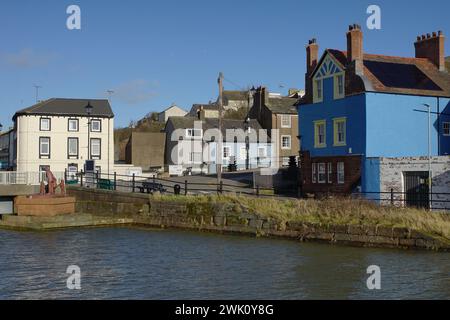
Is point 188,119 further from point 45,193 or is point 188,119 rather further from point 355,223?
point 355,223

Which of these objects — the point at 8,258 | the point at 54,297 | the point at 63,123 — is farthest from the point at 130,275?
the point at 63,123

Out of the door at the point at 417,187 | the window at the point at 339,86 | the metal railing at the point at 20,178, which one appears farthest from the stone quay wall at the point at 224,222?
the window at the point at 339,86

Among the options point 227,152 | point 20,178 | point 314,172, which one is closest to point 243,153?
point 227,152

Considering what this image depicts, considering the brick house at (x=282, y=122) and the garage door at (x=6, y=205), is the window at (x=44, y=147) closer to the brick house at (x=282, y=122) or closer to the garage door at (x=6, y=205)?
the garage door at (x=6, y=205)

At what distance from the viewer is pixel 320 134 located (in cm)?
3916

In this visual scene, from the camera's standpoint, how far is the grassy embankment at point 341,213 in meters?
21.9

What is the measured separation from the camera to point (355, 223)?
77.1 feet

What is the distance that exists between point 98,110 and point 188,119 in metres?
16.2

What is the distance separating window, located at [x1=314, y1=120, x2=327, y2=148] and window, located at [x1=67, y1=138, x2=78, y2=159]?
30.9m

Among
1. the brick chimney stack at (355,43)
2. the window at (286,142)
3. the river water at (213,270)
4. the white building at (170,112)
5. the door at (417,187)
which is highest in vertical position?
the white building at (170,112)

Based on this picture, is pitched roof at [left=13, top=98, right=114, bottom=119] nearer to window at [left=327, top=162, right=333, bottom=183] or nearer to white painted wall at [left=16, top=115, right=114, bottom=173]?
white painted wall at [left=16, top=115, right=114, bottom=173]

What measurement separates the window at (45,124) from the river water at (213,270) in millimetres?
35250

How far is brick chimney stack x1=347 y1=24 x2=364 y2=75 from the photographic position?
35.4 metres

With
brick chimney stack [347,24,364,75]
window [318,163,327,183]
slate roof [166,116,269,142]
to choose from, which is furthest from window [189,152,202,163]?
brick chimney stack [347,24,364,75]
